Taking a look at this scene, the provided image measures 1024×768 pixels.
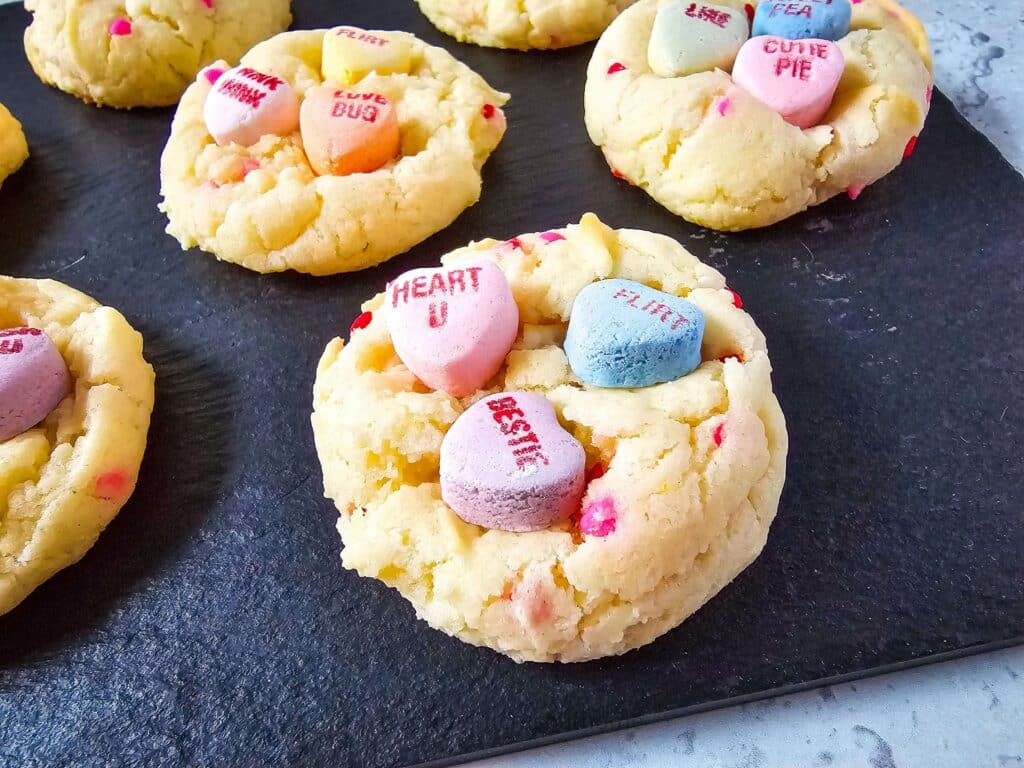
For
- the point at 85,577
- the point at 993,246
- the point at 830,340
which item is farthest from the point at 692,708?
the point at 993,246

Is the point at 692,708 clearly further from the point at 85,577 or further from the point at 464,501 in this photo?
the point at 85,577

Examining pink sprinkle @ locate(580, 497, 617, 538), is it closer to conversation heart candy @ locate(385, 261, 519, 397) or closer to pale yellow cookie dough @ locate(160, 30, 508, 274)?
conversation heart candy @ locate(385, 261, 519, 397)

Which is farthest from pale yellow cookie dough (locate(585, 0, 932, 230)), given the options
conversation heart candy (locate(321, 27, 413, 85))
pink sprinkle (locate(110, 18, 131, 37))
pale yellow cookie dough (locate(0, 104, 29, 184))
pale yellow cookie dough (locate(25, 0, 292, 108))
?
pale yellow cookie dough (locate(0, 104, 29, 184))

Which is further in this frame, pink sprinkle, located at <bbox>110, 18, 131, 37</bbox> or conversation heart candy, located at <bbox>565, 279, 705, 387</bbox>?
pink sprinkle, located at <bbox>110, 18, 131, 37</bbox>

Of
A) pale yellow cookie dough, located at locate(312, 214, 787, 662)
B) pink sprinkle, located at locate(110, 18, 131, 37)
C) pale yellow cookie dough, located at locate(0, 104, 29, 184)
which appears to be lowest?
pale yellow cookie dough, located at locate(312, 214, 787, 662)

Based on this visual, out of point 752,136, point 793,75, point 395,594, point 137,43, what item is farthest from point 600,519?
point 137,43

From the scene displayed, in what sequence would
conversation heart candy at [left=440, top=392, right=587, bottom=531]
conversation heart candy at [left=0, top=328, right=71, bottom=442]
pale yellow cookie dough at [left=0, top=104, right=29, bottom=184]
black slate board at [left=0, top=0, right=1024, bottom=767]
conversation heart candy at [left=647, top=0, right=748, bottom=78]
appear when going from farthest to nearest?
pale yellow cookie dough at [left=0, top=104, right=29, bottom=184] → conversation heart candy at [left=647, top=0, right=748, bottom=78] → conversation heart candy at [left=0, top=328, right=71, bottom=442] → black slate board at [left=0, top=0, right=1024, bottom=767] → conversation heart candy at [left=440, top=392, right=587, bottom=531]
